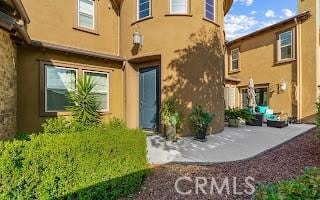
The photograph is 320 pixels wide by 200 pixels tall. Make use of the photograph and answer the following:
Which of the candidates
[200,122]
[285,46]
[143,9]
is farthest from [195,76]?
[285,46]

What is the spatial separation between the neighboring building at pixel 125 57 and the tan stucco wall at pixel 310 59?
6599mm

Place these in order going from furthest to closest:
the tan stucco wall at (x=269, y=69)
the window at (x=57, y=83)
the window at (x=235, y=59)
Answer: the window at (x=235, y=59) < the tan stucco wall at (x=269, y=69) < the window at (x=57, y=83)

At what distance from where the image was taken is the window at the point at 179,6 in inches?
386

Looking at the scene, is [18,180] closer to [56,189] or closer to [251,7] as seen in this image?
[56,189]

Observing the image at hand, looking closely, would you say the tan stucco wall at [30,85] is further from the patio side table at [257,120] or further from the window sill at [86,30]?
the patio side table at [257,120]

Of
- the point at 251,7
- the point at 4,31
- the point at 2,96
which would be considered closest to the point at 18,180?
the point at 2,96

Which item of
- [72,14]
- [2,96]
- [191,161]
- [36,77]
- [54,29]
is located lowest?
[191,161]

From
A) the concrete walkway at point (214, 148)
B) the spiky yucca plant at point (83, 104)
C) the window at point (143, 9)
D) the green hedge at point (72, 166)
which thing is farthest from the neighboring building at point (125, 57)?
the green hedge at point (72, 166)

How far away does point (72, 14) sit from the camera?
9.69m

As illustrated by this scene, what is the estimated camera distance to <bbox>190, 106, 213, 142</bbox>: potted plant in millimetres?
8938

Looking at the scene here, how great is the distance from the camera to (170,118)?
891cm

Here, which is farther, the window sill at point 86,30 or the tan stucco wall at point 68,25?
the window sill at point 86,30

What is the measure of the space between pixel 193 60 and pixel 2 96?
672 cm

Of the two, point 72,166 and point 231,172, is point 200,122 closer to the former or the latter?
point 231,172
